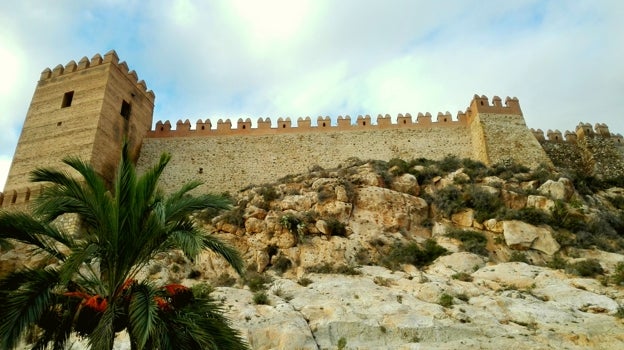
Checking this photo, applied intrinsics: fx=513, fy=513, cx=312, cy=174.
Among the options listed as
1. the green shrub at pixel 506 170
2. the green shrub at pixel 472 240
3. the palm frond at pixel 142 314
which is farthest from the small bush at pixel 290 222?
the palm frond at pixel 142 314

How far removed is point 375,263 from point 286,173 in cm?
996

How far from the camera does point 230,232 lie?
1812 centimetres

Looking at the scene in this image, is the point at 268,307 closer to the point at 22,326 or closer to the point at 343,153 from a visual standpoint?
the point at 22,326

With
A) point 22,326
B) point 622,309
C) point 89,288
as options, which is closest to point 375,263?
point 622,309

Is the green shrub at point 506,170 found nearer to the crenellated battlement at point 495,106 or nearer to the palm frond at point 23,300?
the crenellated battlement at point 495,106

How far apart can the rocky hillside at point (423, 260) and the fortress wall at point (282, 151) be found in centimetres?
199

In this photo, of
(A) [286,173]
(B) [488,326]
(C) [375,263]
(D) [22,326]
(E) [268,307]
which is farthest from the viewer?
(A) [286,173]

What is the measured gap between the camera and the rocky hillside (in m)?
10.9

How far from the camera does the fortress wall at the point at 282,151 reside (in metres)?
25.2

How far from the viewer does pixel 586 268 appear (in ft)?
46.5

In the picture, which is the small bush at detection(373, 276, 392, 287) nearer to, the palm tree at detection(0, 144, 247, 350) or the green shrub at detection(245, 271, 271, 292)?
the green shrub at detection(245, 271, 271, 292)

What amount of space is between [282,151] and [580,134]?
605 inches

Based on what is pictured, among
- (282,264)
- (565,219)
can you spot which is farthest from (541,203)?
(282,264)

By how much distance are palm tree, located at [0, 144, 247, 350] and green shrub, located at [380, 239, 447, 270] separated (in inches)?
330
